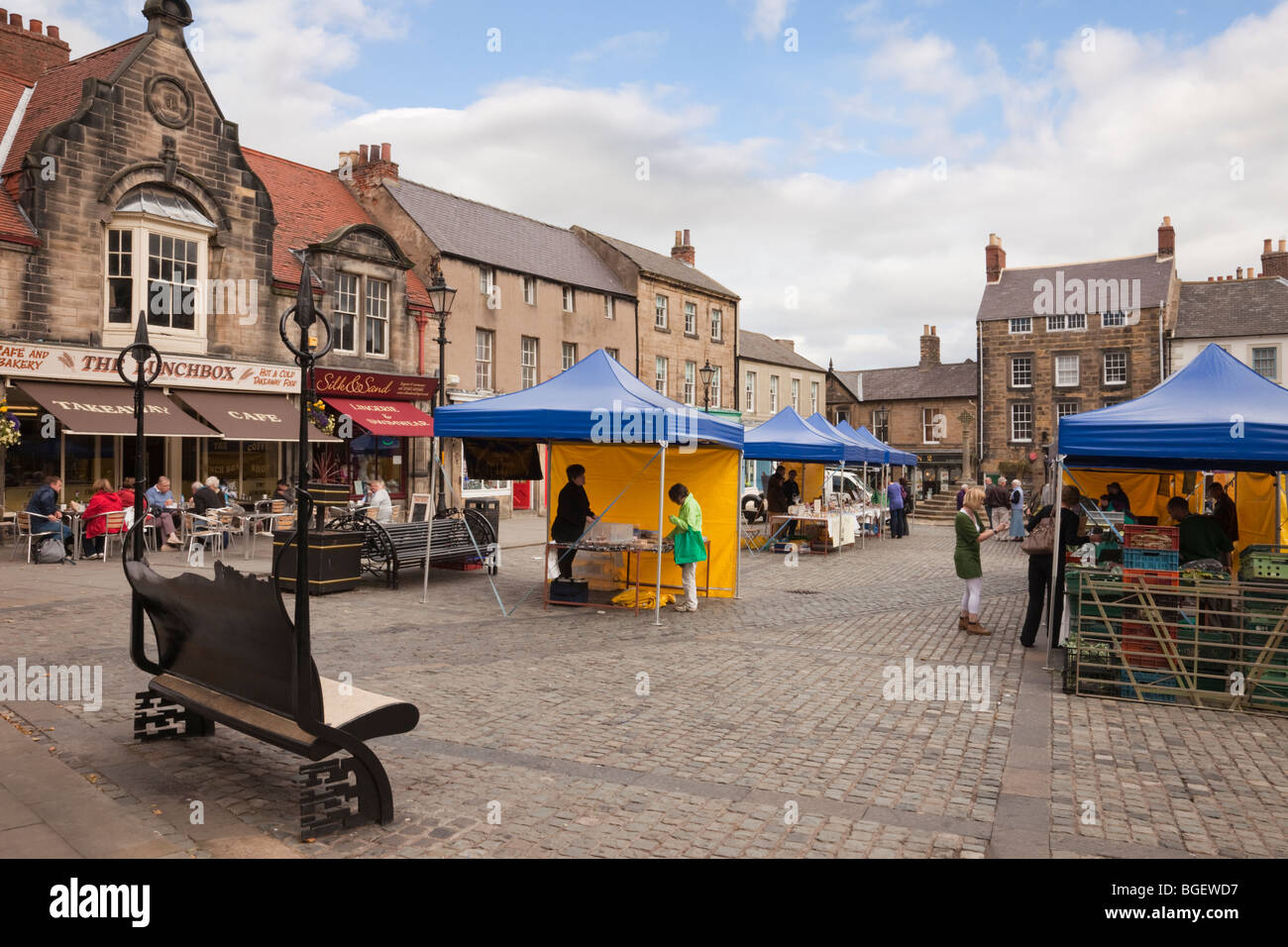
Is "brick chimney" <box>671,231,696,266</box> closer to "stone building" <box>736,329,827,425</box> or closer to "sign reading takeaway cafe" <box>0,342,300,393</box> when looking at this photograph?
"stone building" <box>736,329,827,425</box>

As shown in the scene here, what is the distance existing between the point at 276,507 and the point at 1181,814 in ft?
64.7

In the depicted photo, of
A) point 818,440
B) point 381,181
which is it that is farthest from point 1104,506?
point 381,181

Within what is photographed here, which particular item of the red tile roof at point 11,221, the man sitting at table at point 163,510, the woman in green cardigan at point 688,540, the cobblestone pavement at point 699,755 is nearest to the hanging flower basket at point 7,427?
the man sitting at table at point 163,510

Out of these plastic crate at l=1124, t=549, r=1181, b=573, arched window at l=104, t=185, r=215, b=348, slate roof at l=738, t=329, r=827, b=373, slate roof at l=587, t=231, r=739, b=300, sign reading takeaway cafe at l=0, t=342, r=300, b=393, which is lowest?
plastic crate at l=1124, t=549, r=1181, b=573

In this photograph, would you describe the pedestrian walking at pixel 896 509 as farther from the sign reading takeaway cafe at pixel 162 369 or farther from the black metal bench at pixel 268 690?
the black metal bench at pixel 268 690

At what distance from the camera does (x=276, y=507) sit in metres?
20.7

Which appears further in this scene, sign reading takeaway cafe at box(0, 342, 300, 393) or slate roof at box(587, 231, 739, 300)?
slate roof at box(587, 231, 739, 300)

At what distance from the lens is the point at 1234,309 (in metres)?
42.5

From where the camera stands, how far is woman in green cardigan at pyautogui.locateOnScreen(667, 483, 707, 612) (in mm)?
11477

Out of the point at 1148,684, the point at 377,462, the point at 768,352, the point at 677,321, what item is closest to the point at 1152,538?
the point at 1148,684

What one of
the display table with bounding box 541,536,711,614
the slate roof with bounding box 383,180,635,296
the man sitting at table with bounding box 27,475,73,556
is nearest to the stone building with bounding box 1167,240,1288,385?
the slate roof with bounding box 383,180,635,296

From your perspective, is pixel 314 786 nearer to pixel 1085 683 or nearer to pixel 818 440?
pixel 1085 683

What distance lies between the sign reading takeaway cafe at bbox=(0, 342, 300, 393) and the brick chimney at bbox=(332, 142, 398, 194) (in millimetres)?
8602

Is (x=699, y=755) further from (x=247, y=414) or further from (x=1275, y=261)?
(x=1275, y=261)
